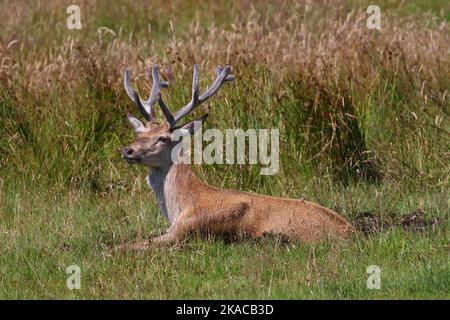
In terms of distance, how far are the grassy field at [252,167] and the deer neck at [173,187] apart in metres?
0.23

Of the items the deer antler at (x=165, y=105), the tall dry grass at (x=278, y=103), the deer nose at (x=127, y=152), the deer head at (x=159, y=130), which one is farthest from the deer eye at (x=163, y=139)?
the tall dry grass at (x=278, y=103)

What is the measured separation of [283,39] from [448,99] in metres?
2.33

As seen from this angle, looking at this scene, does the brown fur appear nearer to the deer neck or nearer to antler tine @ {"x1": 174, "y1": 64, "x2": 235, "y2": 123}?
the deer neck

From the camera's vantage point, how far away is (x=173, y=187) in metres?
9.54

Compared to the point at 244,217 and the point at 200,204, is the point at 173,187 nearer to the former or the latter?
the point at 200,204

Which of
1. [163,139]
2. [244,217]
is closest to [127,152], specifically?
[163,139]

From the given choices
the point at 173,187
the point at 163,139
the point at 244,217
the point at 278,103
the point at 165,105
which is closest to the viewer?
the point at 244,217

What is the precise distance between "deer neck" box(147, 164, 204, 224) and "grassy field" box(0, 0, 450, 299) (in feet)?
0.77

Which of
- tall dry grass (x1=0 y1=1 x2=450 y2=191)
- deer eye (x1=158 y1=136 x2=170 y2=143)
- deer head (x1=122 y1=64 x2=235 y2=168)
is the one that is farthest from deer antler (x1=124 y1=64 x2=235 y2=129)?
tall dry grass (x1=0 y1=1 x2=450 y2=191)

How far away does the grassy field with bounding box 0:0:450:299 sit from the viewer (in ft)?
26.0

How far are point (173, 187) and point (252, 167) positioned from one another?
1.40 metres

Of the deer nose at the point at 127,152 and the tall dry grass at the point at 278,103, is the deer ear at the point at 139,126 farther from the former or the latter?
the tall dry grass at the point at 278,103

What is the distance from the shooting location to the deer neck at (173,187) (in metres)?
9.48

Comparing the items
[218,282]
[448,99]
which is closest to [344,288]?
[218,282]
